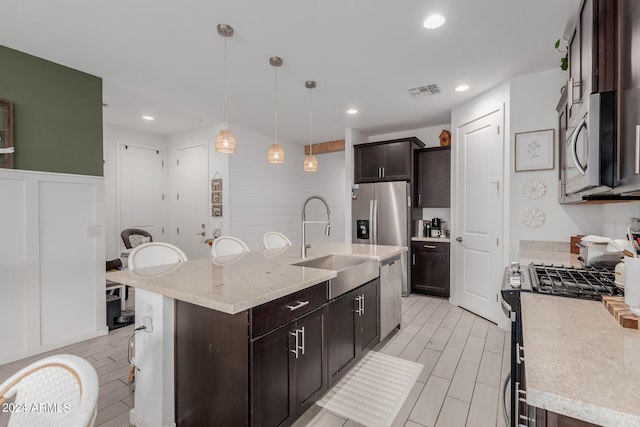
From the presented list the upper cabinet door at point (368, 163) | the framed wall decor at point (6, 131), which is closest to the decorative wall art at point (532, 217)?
the upper cabinet door at point (368, 163)

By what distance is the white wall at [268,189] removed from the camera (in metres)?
4.93

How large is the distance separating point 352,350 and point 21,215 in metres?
3.15

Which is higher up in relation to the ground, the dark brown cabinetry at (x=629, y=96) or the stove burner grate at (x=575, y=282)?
the dark brown cabinetry at (x=629, y=96)

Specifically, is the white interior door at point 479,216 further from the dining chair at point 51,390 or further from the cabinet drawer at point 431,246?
the dining chair at point 51,390

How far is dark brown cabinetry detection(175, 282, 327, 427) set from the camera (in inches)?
54.5

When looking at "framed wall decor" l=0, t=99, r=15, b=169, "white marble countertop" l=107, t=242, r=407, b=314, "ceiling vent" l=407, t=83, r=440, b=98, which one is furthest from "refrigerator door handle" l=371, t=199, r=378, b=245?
"framed wall decor" l=0, t=99, r=15, b=169

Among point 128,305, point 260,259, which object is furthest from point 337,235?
point 260,259

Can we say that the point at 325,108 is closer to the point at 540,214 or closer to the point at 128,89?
the point at 128,89

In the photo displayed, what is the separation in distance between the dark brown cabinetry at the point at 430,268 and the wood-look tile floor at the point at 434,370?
68 centimetres

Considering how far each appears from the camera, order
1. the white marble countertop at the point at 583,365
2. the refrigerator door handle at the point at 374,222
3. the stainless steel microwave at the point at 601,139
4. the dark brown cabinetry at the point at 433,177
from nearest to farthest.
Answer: the white marble countertop at the point at 583,365
the stainless steel microwave at the point at 601,139
the dark brown cabinetry at the point at 433,177
the refrigerator door handle at the point at 374,222

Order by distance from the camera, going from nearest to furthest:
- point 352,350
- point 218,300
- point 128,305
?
1. point 218,300
2. point 352,350
3. point 128,305

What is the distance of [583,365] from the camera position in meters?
0.72

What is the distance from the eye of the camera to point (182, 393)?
162cm

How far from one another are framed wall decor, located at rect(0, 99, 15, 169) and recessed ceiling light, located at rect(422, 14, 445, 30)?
356 cm
